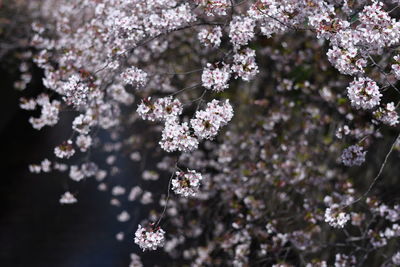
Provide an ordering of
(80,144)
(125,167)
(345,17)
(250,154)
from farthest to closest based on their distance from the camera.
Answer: (125,167) → (250,154) → (80,144) → (345,17)

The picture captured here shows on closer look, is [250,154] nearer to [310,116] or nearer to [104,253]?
[310,116]

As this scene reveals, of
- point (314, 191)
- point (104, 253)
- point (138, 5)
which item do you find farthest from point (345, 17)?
point (104, 253)

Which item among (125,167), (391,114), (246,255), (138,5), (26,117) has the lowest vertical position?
(26,117)

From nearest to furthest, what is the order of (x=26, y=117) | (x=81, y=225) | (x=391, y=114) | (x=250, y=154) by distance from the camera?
(x=391, y=114) < (x=250, y=154) < (x=81, y=225) < (x=26, y=117)

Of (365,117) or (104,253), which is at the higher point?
(365,117)

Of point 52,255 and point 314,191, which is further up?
point 314,191

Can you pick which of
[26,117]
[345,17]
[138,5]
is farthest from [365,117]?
[26,117]

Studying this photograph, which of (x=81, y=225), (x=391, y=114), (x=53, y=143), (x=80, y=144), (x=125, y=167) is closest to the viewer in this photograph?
(x=391, y=114)

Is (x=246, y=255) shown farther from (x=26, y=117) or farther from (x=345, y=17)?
(x=26, y=117)

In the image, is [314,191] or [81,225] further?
[81,225]
